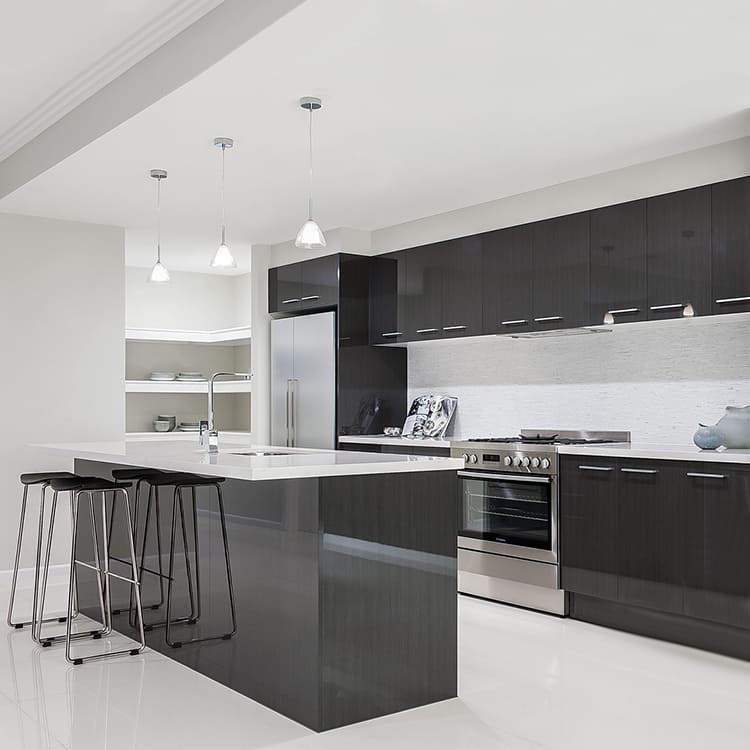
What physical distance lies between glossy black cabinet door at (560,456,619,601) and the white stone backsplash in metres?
0.67

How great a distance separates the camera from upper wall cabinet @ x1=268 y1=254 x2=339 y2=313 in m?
6.56

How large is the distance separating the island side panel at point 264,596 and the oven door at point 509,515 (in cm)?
196

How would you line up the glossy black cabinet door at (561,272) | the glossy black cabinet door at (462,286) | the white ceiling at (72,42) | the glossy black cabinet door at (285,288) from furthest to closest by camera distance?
1. the glossy black cabinet door at (285,288)
2. the glossy black cabinet door at (462,286)
3. the glossy black cabinet door at (561,272)
4. the white ceiling at (72,42)

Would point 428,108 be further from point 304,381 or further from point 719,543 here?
point 304,381

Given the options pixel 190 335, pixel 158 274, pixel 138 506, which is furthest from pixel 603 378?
pixel 190 335

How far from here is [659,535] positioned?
4.28 metres

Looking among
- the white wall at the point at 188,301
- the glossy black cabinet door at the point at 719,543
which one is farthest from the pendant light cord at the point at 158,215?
the glossy black cabinet door at the point at 719,543

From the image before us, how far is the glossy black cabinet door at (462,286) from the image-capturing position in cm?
575

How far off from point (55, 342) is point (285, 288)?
1.83 metres

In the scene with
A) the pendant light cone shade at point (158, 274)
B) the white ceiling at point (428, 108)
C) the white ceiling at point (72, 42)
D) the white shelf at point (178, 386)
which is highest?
the white ceiling at point (72, 42)

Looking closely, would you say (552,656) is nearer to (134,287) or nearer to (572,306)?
(572,306)

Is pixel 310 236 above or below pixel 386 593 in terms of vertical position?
above

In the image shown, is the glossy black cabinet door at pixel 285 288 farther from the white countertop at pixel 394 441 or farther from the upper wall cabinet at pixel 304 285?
the white countertop at pixel 394 441

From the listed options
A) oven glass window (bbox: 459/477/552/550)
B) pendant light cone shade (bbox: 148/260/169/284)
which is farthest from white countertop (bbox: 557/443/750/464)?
pendant light cone shade (bbox: 148/260/169/284)
